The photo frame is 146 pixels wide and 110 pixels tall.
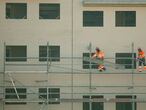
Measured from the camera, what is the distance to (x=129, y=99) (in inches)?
851

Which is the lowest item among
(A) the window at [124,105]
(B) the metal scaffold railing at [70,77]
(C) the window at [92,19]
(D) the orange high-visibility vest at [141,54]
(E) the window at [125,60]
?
(A) the window at [124,105]

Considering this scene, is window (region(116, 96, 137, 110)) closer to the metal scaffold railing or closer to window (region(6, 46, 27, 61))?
the metal scaffold railing

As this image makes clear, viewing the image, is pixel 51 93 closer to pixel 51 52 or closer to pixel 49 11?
pixel 51 52

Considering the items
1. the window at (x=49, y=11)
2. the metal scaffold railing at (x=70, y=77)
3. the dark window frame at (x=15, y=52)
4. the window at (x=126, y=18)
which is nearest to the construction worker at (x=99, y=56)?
the metal scaffold railing at (x=70, y=77)

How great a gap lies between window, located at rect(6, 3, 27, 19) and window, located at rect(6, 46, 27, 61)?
1271mm

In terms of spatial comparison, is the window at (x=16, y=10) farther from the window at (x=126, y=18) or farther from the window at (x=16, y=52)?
the window at (x=126, y=18)

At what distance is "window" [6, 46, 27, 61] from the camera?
22.2 m

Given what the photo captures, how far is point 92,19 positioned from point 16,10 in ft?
10.3

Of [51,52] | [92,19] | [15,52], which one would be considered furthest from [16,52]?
[92,19]

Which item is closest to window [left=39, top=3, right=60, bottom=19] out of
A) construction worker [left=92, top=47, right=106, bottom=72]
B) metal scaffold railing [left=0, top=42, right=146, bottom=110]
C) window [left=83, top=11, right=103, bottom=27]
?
window [left=83, top=11, right=103, bottom=27]

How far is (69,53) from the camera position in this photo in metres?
22.2

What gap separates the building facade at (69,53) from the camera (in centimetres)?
2197

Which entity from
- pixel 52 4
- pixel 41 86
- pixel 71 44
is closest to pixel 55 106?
pixel 41 86

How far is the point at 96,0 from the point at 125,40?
202cm
